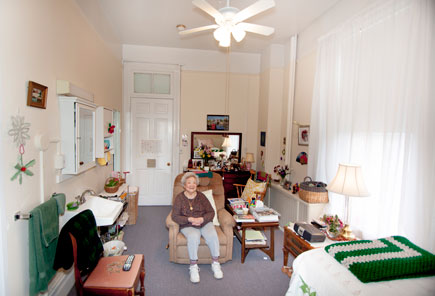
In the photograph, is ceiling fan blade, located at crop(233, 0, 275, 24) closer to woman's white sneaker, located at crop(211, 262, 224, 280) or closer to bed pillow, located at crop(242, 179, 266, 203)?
bed pillow, located at crop(242, 179, 266, 203)

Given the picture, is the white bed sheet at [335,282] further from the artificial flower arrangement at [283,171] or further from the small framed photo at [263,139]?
the small framed photo at [263,139]

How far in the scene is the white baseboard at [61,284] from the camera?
202 cm

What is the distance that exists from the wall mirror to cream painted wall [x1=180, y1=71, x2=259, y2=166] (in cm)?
11

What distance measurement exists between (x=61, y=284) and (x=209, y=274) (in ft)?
4.66

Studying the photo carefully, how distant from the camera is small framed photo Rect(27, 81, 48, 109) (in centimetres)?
170

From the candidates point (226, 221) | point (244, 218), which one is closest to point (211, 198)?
point (226, 221)

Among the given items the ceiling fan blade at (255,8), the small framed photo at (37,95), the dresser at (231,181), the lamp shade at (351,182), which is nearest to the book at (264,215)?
the lamp shade at (351,182)

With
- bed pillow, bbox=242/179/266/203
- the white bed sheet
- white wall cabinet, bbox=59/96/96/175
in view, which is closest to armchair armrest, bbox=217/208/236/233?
bed pillow, bbox=242/179/266/203

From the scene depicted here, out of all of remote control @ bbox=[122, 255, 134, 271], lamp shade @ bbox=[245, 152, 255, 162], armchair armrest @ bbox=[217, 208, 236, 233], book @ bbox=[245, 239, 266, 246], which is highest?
Answer: lamp shade @ bbox=[245, 152, 255, 162]

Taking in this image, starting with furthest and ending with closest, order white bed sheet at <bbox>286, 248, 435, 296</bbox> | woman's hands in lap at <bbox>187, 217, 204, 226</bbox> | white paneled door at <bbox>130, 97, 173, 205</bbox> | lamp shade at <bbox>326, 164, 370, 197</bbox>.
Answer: white paneled door at <bbox>130, 97, 173, 205</bbox> < woman's hands in lap at <bbox>187, 217, 204, 226</bbox> < lamp shade at <bbox>326, 164, 370, 197</bbox> < white bed sheet at <bbox>286, 248, 435, 296</bbox>

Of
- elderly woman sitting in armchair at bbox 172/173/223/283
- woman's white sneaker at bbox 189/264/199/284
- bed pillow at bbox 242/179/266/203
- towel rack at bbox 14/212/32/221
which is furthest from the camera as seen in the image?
bed pillow at bbox 242/179/266/203

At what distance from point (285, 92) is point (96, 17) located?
3.15 meters

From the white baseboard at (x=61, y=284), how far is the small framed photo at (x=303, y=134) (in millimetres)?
3398

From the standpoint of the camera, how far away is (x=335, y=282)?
1512 millimetres
